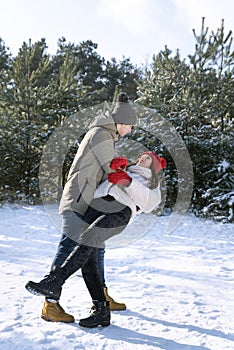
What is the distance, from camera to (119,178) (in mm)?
2572

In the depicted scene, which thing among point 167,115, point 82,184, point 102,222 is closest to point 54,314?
point 102,222

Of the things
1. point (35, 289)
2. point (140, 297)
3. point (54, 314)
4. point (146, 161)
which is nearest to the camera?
point (35, 289)

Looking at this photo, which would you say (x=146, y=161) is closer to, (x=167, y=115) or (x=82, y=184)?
(x=82, y=184)

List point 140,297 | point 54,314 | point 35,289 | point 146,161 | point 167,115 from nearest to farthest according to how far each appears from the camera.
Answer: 1. point 35,289
2. point 54,314
3. point 146,161
4. point 140,297
5. point 167,115

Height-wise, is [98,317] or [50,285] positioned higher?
[50,285]

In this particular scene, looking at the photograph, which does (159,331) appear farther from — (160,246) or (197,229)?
(197,229)

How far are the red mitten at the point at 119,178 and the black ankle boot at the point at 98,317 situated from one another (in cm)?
85

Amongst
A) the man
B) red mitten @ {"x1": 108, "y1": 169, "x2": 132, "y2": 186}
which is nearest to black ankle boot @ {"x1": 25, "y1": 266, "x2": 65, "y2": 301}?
the man

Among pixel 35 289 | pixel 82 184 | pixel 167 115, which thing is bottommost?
pixel 35 289

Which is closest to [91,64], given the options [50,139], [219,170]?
[50,139]

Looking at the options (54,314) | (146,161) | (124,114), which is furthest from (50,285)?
(124,114)

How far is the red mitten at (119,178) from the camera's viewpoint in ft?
8.43

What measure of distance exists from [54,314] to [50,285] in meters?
0.25

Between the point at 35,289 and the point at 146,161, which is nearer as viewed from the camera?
the point at 35,289
